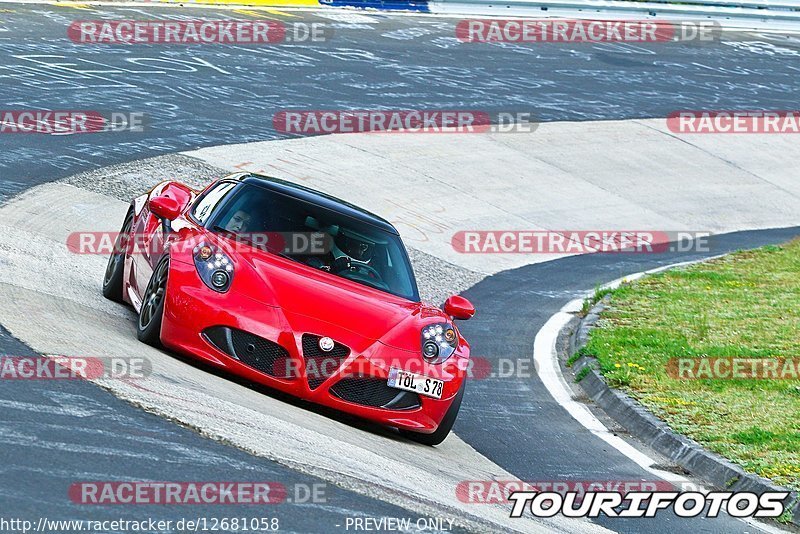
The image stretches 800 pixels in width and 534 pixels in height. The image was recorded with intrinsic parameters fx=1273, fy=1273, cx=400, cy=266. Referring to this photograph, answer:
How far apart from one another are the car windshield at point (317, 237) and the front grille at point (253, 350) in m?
1.08

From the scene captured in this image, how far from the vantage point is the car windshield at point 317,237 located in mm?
8898

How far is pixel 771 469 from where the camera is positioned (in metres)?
8.41

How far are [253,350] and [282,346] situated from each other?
192mm

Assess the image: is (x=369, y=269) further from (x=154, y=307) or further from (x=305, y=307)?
(x=154, y=307)

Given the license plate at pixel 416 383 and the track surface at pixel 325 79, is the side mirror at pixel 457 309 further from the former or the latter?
the track surface at pixel 325 79

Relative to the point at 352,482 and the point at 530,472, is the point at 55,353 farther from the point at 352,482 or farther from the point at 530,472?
the point at 530,472

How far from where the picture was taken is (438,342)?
330 inches

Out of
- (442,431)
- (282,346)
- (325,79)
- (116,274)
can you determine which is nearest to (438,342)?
(442,431)

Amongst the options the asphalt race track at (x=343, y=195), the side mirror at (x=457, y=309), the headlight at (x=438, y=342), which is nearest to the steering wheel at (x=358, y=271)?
the side mirror at (x=457, y=309)

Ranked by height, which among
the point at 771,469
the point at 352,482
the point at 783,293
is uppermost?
the point at 352,482

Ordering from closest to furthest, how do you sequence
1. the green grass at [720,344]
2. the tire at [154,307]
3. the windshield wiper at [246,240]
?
1. the tire at [154,307]
2. the windshield wiper at [246,240]
3. the green grass at [720,344]

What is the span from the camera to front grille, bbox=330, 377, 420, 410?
790cm

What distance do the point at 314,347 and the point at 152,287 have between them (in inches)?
54.0

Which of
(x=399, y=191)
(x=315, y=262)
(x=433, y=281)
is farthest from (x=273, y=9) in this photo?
(x=315, y=262)
